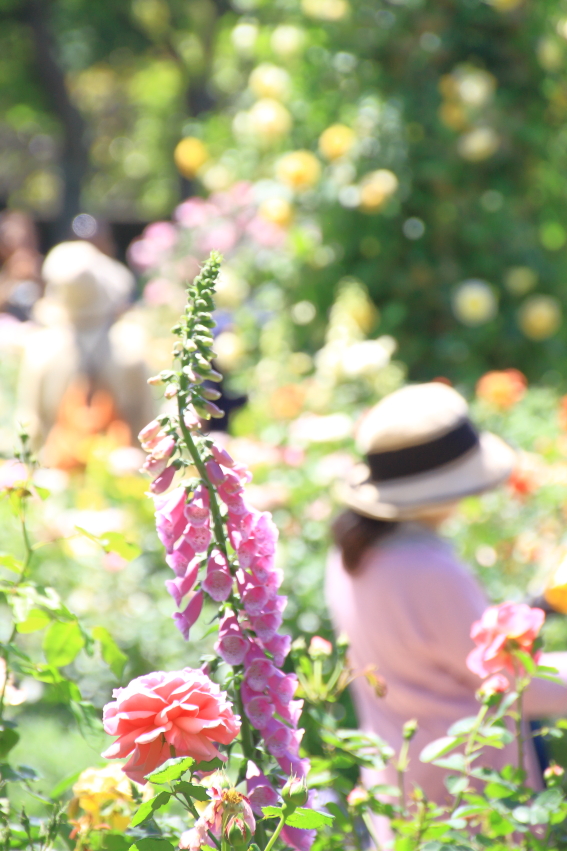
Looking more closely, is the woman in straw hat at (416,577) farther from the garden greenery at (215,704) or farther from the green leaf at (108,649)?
the green leaf at (108,649)

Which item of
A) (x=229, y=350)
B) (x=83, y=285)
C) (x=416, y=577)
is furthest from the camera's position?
(x=229, y=350)

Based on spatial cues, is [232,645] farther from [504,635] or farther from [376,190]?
[376,190]

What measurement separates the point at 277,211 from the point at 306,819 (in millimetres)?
4394

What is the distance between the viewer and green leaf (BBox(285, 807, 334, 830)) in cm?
80

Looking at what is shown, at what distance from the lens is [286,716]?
3.02 ft

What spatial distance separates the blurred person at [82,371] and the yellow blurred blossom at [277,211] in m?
1.46

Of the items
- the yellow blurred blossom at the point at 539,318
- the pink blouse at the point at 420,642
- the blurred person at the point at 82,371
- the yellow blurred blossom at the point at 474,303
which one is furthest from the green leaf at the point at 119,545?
the yellow blurred blossom at the point at 539,318

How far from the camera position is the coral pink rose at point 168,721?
0.82 metres

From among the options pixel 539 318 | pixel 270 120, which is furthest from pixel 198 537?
pixel 270 120

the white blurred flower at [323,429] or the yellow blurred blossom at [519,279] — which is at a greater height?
the yellow blurred blossom at [519,279]

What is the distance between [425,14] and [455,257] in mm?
1397

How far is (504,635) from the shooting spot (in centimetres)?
113

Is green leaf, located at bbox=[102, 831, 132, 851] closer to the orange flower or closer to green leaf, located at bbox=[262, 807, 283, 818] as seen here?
green leaf, located at bbox=[262, 807, 283, 818]

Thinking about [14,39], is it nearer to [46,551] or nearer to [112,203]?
[112,203]
